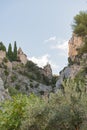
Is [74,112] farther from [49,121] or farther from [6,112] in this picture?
[6,112]

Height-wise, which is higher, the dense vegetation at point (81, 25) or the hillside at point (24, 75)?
the hillside at point (24, 75)

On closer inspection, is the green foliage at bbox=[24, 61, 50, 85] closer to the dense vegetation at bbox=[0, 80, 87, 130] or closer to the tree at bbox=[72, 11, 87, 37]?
the tree at bbox=[72, 11, 87, 37]

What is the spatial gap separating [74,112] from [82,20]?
50.4ft

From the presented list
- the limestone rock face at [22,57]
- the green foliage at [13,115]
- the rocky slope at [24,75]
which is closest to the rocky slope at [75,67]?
the green foliage at [13,115]

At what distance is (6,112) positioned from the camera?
13523 mm

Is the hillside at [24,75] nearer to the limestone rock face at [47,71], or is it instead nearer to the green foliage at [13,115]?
the limestone rock face at [47,71]

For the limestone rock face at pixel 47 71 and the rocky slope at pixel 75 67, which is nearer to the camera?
the rocky slope at pixel 75 67

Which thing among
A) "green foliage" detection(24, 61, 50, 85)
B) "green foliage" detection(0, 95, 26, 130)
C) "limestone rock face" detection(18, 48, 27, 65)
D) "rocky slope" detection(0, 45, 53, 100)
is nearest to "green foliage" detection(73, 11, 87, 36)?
"green foliage" detection(0, 95, 26, 130)

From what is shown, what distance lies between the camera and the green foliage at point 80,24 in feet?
83.6

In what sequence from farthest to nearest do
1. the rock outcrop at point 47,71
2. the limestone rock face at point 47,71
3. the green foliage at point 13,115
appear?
the limestone rock face at point 47,71
the rock outcrop at point 47,71
the green foliage at point 13,115

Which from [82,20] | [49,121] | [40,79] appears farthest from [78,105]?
[40,79]

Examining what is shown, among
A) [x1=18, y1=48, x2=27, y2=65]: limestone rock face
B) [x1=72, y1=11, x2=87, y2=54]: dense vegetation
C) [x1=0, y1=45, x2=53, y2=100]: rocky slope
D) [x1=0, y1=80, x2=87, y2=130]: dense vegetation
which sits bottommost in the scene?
[x1=0, y1=80, x2=87, y2=130]: dense vegetation

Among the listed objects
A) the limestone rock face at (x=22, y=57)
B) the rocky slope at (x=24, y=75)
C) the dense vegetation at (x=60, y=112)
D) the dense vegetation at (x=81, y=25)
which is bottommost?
the dense vegetation at (x=60, y=112)

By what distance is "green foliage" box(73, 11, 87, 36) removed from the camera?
83.6 feet
